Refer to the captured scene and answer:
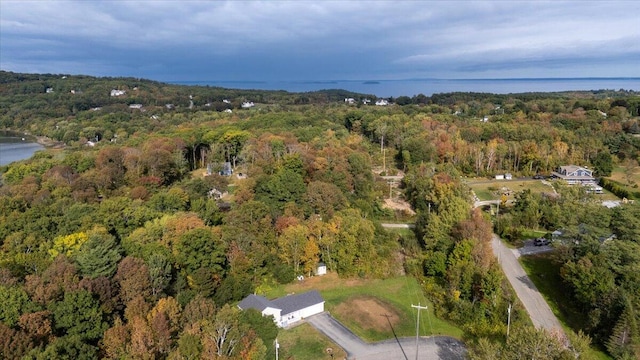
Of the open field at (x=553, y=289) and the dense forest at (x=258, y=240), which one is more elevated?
the dense forest at (x=258, y=240)

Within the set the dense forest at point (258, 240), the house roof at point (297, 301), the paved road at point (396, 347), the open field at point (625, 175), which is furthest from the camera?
the open field at point (625, 175)

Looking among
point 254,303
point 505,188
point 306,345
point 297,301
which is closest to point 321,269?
point 297,301

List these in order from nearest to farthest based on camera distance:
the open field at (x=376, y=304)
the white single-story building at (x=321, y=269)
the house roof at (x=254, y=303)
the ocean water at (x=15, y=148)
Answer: the open field at (x=376, y=304) < the house roof at (x=254, y=303) < the white single-story building at (x=321, y=269) < the ocean water at (x=15, y=148)

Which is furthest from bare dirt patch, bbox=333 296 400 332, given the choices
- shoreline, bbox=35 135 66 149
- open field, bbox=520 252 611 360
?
shoreline, bbox=35 135 66 149

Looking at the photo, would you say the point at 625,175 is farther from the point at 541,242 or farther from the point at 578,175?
the point at 541,242

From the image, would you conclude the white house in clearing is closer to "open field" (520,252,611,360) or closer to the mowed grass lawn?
"open field" (520,252,611,360)

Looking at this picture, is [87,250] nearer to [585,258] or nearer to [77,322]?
[77,322]

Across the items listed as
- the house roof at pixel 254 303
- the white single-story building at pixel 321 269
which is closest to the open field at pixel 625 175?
the white single-story building at pixel 321 269

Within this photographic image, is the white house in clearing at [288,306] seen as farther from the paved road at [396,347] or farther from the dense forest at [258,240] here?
the dense forest at [258,240]
